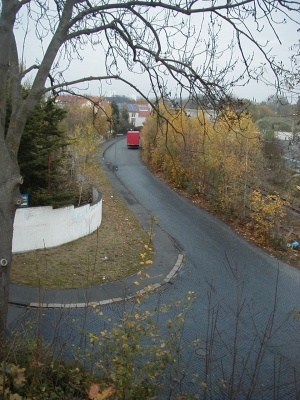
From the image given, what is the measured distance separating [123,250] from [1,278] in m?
8.37

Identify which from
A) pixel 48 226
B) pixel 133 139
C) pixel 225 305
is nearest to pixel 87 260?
pixel 48 226

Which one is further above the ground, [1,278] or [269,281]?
[1,278]

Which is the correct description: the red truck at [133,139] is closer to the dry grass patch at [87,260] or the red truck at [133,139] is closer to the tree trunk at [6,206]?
the dry grass patch at [87,260]

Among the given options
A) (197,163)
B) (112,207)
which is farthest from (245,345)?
(197,163)

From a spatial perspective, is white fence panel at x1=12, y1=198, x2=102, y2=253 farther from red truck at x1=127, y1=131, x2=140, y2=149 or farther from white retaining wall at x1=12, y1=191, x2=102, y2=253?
red truck at x1=127, y1=131, x2=140, y2=149

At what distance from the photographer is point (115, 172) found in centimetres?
3038

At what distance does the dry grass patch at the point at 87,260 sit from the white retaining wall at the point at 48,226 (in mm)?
266

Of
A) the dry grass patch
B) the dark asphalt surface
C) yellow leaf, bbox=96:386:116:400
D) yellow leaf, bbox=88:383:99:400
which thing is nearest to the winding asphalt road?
the dark asphalt surface

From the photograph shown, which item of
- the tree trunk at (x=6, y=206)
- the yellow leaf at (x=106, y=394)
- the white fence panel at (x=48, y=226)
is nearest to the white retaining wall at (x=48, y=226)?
the white fence panel at (x=48, y=226)

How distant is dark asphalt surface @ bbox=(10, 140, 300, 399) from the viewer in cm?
404

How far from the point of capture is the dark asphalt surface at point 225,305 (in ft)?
13.3

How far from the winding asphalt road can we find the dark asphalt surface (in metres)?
0.02

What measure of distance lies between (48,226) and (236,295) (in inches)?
246

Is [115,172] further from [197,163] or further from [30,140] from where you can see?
[30,140]
